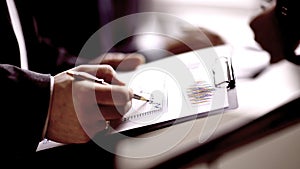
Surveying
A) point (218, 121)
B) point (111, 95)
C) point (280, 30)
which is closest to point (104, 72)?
point (111, 95)

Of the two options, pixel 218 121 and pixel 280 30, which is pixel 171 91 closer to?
pixel 218 121

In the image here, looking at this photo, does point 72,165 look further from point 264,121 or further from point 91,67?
point 264,121

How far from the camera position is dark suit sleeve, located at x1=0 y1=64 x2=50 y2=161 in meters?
0.45

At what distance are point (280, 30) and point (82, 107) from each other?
0.38 meters

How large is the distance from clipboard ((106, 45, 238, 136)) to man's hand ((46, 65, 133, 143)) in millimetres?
24

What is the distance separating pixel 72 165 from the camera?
1.77 ft

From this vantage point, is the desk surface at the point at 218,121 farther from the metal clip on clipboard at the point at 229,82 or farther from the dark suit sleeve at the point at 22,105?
the dark suit sleeve at the point at 22,105

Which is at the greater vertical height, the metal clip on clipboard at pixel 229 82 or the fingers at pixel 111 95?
the fingers at pixel 111 95

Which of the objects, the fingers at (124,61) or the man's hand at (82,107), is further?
the fingers at (124,61)

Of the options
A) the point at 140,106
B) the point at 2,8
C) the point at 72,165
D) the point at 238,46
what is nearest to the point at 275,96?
the point at 238,46

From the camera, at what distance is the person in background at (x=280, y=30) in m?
0.57

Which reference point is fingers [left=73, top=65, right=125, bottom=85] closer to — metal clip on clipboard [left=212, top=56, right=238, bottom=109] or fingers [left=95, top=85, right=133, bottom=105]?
fingers [left=95, top=85, right=133, bottom=105]

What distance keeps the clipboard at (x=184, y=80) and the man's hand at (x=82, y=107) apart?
0.02 meters

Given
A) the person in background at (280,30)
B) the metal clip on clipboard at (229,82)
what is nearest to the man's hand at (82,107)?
the metal clip on clipboard at (229,82)
